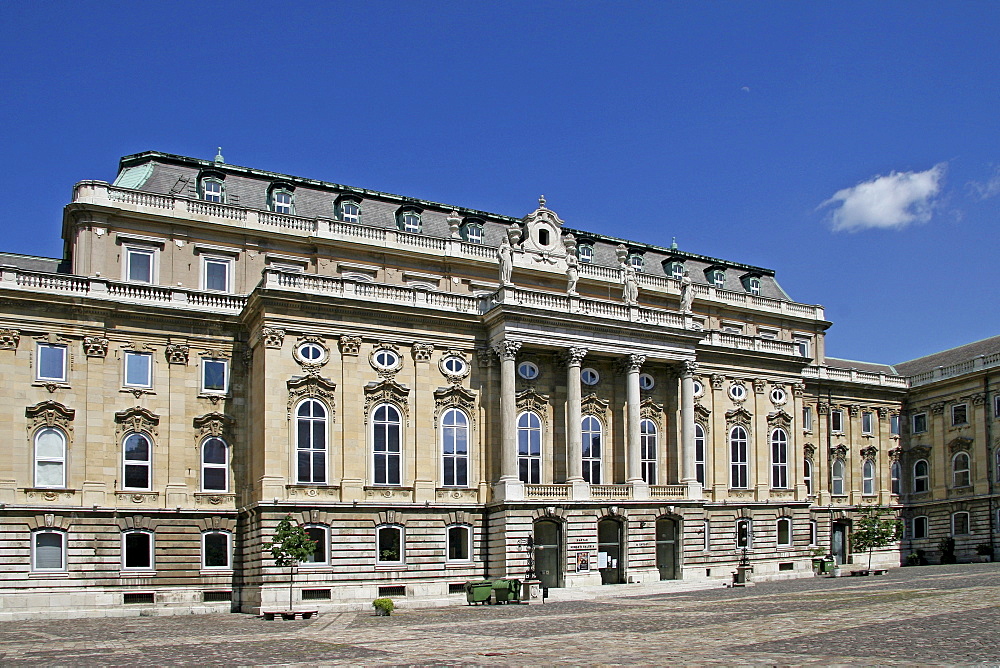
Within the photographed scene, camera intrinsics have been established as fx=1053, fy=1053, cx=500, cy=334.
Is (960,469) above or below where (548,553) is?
above

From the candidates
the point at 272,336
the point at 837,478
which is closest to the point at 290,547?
the point at 272,336

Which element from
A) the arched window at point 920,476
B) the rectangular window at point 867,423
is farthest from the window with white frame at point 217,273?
the arched window at point 920,476

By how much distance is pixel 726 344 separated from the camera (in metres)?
61.8

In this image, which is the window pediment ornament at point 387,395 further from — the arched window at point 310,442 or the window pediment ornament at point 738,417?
the window pediment ornament at point 738,417

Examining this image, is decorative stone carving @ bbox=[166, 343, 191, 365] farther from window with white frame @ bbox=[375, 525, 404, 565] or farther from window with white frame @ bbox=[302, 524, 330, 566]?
window with white frame @ bbox=[375, 525, 404, 565]

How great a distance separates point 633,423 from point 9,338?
30.2 meters

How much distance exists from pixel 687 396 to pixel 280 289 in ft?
74.4

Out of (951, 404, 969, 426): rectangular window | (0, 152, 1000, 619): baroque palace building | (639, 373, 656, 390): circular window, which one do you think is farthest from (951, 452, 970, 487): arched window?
(639, 373, 656, 390): circular window

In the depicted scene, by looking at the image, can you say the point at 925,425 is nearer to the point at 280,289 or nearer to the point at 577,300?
the point at 577,300

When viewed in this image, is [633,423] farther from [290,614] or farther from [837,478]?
[837,478]

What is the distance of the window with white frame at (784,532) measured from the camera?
61.5 m

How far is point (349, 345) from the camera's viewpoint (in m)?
50.6

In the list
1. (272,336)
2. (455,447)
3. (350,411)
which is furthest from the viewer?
(455,447)

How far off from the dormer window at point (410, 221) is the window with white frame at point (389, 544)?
1767cm
